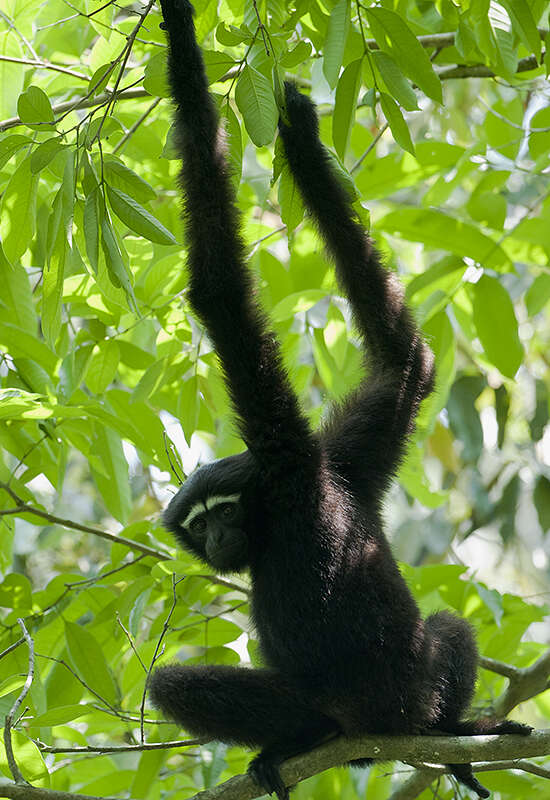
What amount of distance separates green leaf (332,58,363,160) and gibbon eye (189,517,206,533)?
160cm

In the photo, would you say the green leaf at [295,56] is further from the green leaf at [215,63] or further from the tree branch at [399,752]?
the tree branch at [399,752]

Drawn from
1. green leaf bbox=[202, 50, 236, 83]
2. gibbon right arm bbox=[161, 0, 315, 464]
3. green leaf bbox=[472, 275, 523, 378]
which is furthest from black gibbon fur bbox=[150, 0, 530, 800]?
green leaf bbox=[472, 275, 523, 378]

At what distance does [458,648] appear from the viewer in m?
3.49

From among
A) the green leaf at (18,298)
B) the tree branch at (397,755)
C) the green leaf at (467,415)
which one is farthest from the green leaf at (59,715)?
the green leaf at (467,415)

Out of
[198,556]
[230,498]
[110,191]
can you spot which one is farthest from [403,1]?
[198,556]

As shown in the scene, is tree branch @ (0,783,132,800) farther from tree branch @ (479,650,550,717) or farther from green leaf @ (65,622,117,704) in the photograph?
tree branch @ (479,650,550,717)

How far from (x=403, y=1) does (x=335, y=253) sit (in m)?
0.99

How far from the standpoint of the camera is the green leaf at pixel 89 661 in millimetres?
3799

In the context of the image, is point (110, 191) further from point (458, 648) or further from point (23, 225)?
point (458, 648)

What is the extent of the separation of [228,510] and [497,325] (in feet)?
5.13

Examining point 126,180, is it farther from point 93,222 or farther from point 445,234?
point 445,234

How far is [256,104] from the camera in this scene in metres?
2.64

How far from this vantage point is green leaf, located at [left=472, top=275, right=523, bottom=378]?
412cm

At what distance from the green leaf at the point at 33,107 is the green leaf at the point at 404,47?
1.04 m
